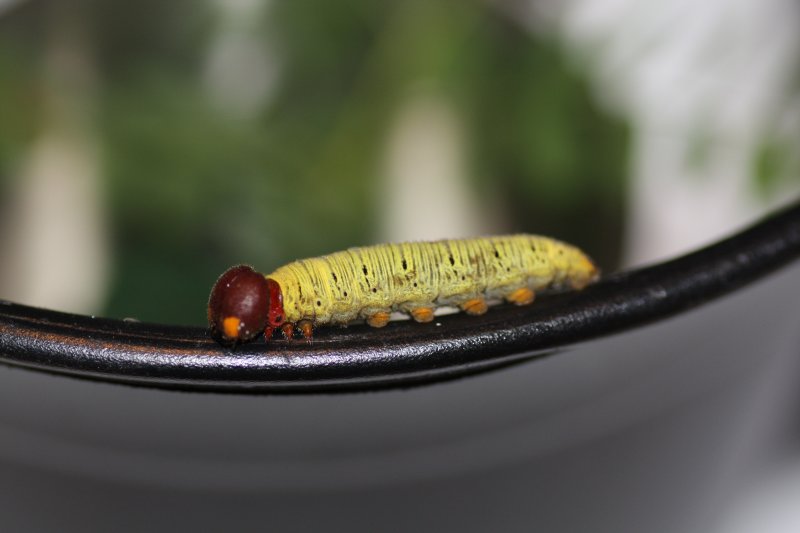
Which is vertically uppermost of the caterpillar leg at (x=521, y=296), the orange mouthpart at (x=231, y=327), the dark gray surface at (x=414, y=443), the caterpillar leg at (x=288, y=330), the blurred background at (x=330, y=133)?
the blurred background at (x=330, y=133)

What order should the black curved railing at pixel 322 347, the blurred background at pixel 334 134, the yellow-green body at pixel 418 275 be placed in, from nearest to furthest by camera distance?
the black curved railing at pixel 322 347, the yellow-green body at pixel 418 275, the blurred background at pixel 334 134

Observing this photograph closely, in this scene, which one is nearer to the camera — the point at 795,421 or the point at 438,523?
the point at 438,523

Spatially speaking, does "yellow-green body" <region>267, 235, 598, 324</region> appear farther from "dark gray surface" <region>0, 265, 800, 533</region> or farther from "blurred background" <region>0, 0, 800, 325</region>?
"blurred background" <region>0, 0, 800, 325</region>

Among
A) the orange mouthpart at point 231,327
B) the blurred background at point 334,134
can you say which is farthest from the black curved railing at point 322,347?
the blurred background at point 334,134

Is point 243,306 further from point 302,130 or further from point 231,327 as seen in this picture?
point 302,130

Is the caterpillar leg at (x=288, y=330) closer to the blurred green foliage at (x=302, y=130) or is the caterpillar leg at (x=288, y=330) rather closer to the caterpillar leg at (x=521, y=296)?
the caterpillar leg at (x=521, y=296)

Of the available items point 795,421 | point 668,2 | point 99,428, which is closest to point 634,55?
point 668,2

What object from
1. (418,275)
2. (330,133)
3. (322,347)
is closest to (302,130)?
(330,133)

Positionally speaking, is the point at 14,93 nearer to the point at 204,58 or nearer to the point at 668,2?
the point at 204,58
